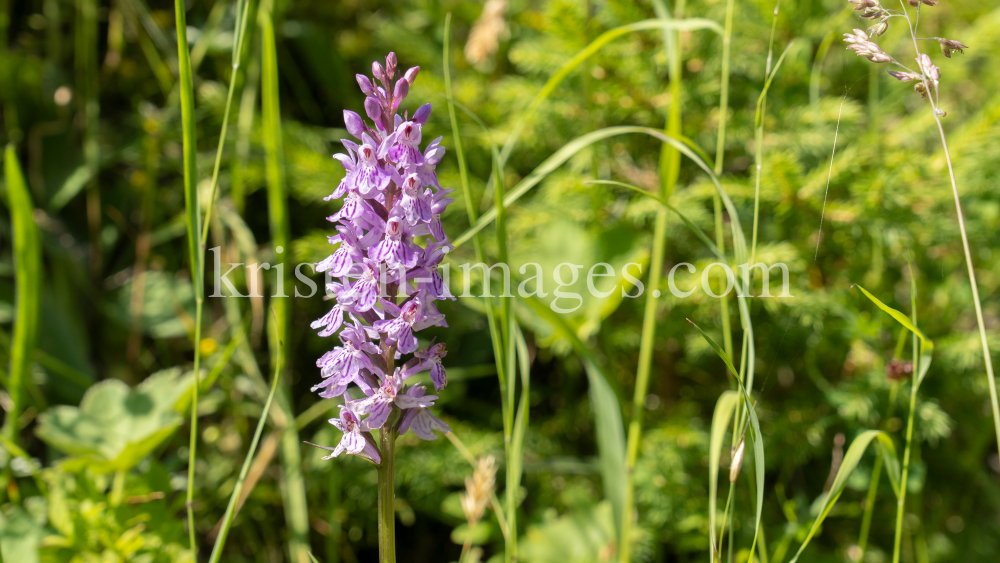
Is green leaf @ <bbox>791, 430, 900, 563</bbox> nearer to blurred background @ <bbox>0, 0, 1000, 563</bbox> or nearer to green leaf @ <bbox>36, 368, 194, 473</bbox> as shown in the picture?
blurred background @ <bbox>0, 0, 1000, 563</bbox>

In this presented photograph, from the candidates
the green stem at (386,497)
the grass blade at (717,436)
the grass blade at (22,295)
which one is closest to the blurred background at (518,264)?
the grass blade at (22,295)

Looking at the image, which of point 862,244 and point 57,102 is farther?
point 57,102

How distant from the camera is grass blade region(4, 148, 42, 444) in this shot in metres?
1.60

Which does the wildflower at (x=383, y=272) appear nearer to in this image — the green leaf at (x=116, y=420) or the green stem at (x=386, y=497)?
the green stem at (x=386, y=497)

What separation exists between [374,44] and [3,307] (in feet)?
5.39

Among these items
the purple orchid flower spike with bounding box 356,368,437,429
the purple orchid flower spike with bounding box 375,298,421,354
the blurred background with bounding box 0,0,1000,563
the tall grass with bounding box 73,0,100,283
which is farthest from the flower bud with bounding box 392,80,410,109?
the tall grass with bounding box 73,0,100,283

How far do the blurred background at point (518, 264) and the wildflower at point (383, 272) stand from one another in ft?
1.77

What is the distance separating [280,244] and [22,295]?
722mm

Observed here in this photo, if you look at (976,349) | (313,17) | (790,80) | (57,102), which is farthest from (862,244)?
(57,102)

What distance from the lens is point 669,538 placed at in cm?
184

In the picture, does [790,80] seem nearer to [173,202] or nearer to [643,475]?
[643,475]

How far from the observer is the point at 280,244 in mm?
1553

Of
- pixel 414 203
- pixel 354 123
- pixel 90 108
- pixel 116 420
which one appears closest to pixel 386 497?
pixel 414 203

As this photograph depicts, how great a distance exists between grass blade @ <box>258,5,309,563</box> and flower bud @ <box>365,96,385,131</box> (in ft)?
1.42
